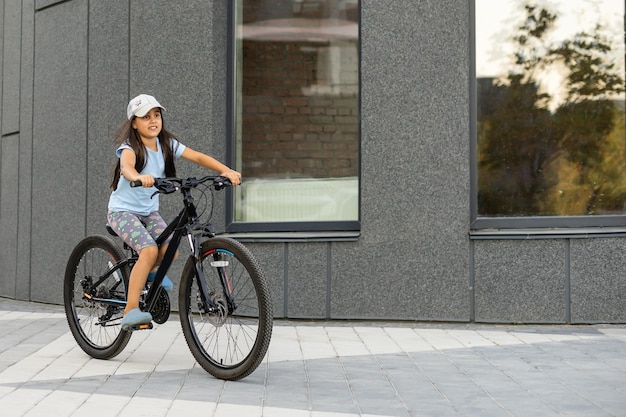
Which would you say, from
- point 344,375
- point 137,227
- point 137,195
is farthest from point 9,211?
point 344,375

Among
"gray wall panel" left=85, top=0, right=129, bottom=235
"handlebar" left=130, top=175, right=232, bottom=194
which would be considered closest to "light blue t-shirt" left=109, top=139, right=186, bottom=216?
"handlebar" left=130, top=175, right=232, bottom=194

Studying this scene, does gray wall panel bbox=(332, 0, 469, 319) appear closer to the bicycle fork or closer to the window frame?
the window frame

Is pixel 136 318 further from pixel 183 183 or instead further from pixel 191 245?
pixel 183 183

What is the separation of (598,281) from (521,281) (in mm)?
670


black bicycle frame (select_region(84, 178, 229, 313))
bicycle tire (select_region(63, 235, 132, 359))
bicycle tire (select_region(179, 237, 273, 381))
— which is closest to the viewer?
bicycle tire (select_region(179, 237, 273, 381))

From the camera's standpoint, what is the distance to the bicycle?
18.1ft

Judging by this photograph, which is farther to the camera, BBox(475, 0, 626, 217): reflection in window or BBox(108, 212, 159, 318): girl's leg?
BBox(475, 0, 626, 217): reflection in window

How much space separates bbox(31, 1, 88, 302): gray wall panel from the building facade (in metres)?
0.62

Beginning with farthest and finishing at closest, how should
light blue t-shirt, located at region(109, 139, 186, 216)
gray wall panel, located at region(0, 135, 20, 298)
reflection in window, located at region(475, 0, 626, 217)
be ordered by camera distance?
gray wall panel, located at region(0, 135, 20, 298), reflection in window, located at region(475, 0, 626, 217), light blue t-shirt, located at region(109, 139, 186, 216)

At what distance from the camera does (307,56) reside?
368 inches

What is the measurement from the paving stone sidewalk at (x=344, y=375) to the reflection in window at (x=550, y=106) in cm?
126

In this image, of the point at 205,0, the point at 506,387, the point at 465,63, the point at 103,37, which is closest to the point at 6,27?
the point at 103,37

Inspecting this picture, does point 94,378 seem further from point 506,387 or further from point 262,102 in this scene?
point 262,102

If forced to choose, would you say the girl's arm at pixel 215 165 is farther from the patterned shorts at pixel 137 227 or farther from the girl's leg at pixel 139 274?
the girl's leg at pixel 139 274
